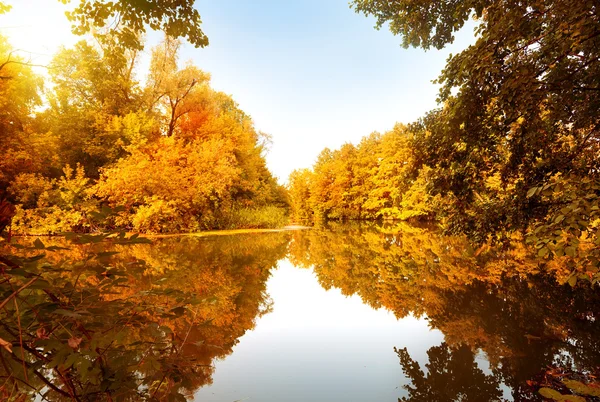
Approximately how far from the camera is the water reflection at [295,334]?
1.38 m

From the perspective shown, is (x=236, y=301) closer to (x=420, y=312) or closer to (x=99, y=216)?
(x=420, y=312)

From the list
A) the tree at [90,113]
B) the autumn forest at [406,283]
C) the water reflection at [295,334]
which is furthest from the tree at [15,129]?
the water reflection at [295,334]

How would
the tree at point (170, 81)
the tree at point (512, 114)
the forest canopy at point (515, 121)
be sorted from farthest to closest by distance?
the tree at point (170, 81) → the tree at point (512, 114) → the forest canopy at point (515, 121)

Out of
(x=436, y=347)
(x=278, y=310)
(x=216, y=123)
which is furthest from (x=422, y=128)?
(x=216, y=123)

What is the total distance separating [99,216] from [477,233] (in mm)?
5068

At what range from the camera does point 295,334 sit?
179 inches

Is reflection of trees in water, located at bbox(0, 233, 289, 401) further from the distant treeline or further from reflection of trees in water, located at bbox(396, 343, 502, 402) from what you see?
the distant treeline

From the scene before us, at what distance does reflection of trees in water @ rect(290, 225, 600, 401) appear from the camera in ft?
11.2

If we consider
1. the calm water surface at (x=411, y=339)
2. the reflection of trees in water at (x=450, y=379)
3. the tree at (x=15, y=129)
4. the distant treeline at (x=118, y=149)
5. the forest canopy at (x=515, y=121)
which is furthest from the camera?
the distant treeline at (x=118, y=149)

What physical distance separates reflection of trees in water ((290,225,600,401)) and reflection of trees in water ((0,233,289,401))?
2283 millimetres

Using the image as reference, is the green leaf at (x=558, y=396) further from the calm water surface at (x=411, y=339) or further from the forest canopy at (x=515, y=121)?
the calm water surface at (x=411, y=339)

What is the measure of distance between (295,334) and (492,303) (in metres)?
3.63

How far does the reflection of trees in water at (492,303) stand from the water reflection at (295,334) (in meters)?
0.03

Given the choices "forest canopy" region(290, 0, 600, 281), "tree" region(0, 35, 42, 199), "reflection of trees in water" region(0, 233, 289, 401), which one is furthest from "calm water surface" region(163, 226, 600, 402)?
"tree" region(0, 35, 42, 199)
